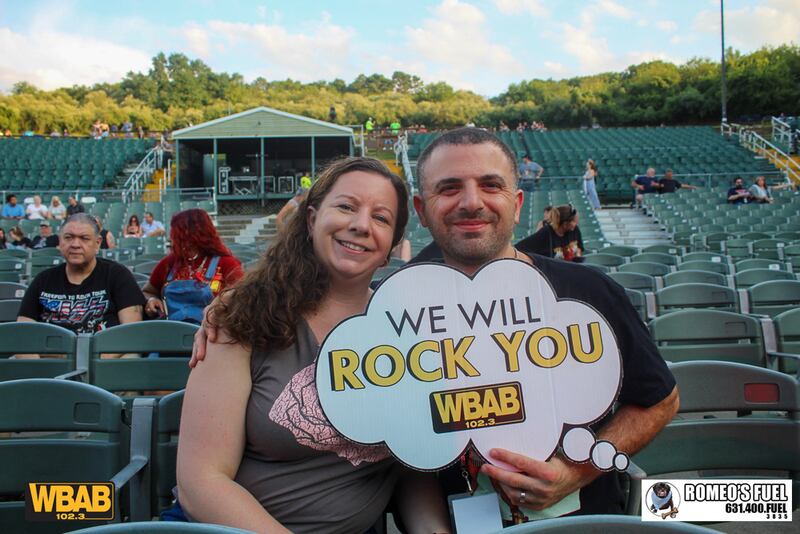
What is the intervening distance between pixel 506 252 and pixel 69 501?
4.14 ft

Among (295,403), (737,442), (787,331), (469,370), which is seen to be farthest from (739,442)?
(787,331)

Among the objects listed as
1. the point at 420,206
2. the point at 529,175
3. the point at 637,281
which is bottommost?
the point at 637,281

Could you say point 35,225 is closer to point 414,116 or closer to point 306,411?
point 306,411

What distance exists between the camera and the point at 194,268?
3.73 meters

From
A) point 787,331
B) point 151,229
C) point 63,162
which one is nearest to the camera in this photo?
point 787,331

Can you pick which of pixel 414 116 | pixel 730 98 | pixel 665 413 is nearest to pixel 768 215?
pixel 665 413

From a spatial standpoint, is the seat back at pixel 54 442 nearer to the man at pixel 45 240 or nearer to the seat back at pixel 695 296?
the seat back at pixel 695 296

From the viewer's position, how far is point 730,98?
1468 inches

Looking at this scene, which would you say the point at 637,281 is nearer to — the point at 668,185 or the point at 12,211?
the point at 668,185

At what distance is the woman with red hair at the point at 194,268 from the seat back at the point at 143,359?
19.2 inches

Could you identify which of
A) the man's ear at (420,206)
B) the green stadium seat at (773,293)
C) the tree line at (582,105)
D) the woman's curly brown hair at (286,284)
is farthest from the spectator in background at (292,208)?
the tree line at (582,105)

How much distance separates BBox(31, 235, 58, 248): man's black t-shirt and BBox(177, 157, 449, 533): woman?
9.17 meters

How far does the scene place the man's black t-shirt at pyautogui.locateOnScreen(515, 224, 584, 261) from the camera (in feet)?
17.6

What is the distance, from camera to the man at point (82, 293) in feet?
11.8
